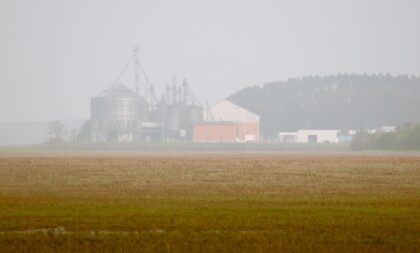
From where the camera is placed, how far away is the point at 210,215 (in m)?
24.0

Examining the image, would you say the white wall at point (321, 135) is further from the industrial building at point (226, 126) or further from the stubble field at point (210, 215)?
the stubble field at point (210, 215)

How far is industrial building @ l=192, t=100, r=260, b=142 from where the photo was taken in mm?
164500

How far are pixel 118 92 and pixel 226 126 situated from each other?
24.5 metres

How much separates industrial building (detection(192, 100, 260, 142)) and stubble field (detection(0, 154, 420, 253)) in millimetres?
122542

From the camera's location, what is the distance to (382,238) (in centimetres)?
1944

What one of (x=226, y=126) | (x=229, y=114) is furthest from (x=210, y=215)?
(x=229, y=114)

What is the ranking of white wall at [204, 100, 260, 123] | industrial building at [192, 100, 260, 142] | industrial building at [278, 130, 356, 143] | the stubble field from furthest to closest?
industrial building at [278, 130, 356, 143] < white wall at [204, 100, 260, 123] < industrial building at [192, 100, 260, 142] < the stubble field

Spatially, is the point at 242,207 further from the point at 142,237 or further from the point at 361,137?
the point at 361,137

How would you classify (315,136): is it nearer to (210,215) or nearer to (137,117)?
(137,117)

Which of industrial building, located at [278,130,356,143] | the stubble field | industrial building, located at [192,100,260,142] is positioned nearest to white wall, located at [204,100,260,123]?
industrial building, located at [192,100,260,142]

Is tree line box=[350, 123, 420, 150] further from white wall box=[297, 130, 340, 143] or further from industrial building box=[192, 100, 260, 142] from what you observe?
white wall box=[297, 130, 340, 143]

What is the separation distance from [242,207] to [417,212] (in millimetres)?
5073

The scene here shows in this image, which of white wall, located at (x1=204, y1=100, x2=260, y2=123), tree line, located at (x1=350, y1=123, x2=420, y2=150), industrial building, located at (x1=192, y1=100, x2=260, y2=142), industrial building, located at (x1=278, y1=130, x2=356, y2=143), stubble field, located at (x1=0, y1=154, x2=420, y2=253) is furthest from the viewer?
industrial building, located at (x1=278, y1=130, x2=356, y2=143)

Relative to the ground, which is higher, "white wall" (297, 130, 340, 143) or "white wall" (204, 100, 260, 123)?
"white wall" (204, 100, 260, 123)
